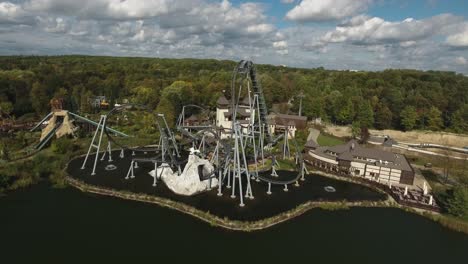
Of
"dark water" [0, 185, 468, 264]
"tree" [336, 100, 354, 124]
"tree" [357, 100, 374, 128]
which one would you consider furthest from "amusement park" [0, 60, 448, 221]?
"tree" [357, 100, 374, 128]

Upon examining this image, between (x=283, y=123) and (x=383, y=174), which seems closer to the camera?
(x=383, y=174)

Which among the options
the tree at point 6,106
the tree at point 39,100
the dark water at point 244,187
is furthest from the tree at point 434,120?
the tree at point 6,106

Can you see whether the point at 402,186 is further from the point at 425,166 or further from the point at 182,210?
the point at 182,210

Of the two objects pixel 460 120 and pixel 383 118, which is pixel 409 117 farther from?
pixel 460 120

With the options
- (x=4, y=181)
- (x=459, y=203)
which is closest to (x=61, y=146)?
(x=4, y=181)

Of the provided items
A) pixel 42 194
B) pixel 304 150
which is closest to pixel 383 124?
pixel 304 150

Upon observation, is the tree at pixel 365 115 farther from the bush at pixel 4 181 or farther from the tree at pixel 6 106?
the tree at pixel 6 106
